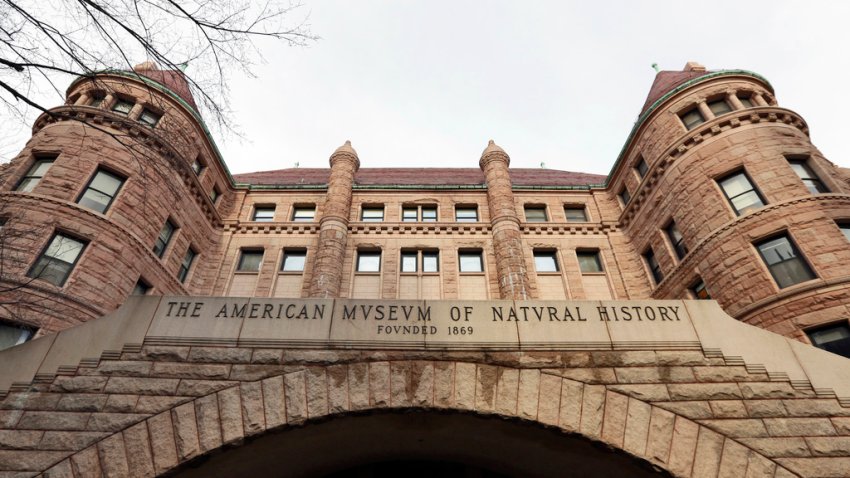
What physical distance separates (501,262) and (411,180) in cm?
998

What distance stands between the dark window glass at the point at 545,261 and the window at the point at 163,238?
16170mm

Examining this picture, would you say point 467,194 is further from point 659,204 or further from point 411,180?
point 659,204

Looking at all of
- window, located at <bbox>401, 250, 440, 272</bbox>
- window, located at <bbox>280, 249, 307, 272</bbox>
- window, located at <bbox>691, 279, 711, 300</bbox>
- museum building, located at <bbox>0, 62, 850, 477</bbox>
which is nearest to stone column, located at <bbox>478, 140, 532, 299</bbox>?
window, located at <bbox>401, 250, 440, 272</bbox>

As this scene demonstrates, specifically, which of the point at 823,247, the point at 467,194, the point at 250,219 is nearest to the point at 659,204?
the point at 823,247

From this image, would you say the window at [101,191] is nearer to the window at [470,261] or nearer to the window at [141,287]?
the window at [141,287]

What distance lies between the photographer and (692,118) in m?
18.6

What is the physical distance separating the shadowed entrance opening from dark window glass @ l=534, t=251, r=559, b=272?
45.9 ft

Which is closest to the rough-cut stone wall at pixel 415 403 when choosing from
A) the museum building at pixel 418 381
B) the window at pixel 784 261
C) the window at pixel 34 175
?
the museum building at pixel 418 381

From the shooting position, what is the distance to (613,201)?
914 inches

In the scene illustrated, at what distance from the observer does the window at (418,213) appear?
23000 millimetres

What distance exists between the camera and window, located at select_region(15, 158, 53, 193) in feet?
47.4

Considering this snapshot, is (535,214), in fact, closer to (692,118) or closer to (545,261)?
(545,261)

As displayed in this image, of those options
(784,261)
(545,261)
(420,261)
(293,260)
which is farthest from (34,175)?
(784,261)

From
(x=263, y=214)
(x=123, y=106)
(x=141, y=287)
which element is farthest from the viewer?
(x=263, y=214)
